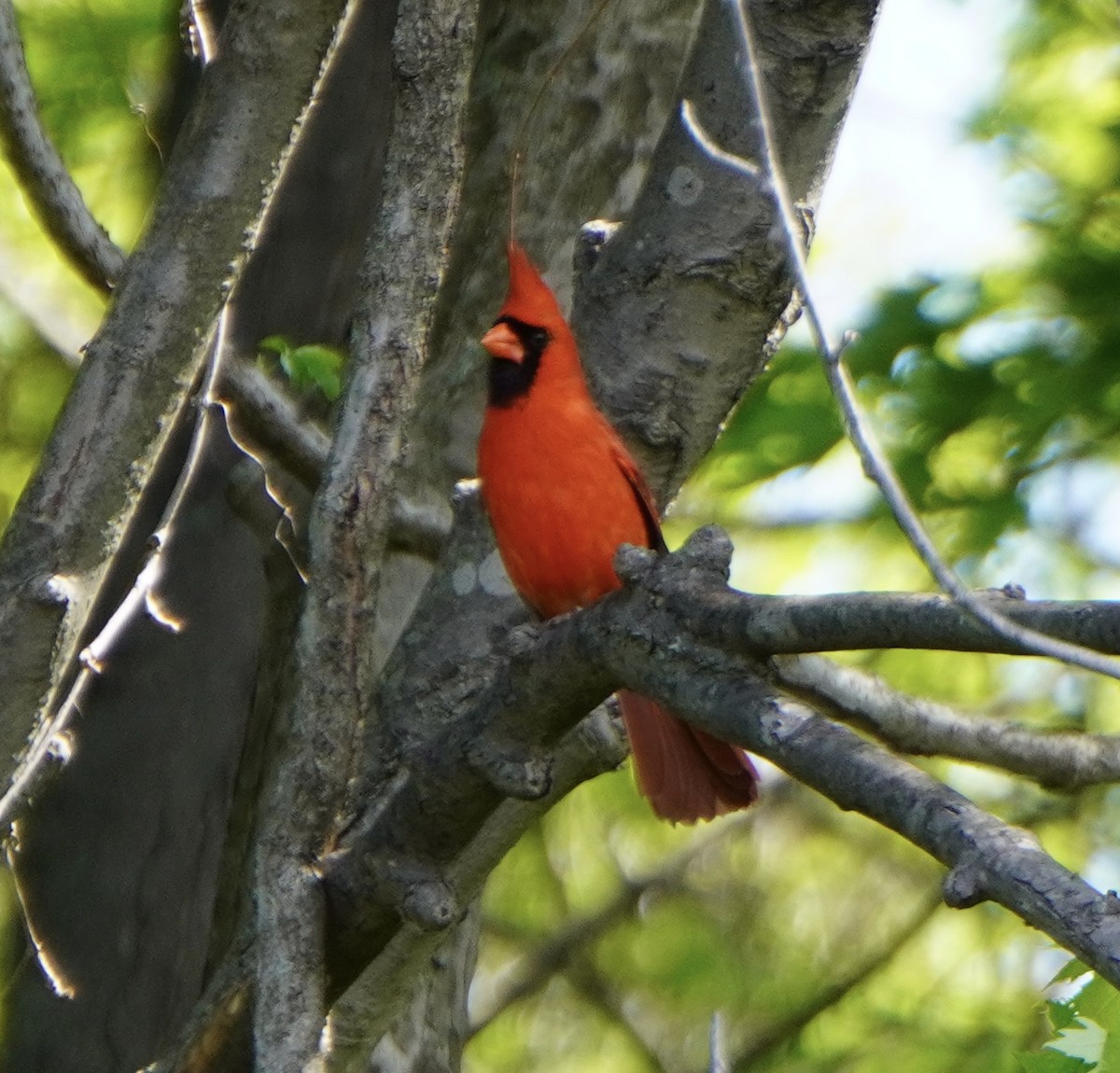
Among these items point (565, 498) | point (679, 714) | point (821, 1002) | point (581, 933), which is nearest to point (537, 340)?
point (565, 498)

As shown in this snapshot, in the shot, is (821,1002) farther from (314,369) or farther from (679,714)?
(679,714)

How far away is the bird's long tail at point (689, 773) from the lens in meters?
3.04

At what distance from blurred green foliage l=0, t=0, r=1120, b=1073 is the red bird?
1.00 meters

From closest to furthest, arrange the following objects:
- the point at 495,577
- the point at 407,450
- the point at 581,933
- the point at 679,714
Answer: the point at 679,714
the point at 407,450
the point at 495,577
the point at 581,933

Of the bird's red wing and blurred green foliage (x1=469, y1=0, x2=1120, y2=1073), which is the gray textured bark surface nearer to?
the bird's red wing

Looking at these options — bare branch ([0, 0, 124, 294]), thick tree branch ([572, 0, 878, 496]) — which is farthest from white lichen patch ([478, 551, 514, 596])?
bare branch ([0, 0, 124, 294])

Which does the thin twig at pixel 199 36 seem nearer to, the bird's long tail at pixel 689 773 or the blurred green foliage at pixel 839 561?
the blurred green foliage at pixel 839 561

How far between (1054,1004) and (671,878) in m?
3.33

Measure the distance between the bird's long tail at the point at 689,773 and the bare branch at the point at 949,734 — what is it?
0.18 m

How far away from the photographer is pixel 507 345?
334 centimetres

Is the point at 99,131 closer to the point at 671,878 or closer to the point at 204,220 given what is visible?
the point at 204,220

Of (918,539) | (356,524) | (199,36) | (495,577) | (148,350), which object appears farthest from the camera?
(199,36)

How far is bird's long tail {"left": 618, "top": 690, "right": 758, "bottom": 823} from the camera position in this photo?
9.96 ft

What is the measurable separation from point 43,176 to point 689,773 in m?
1.59
